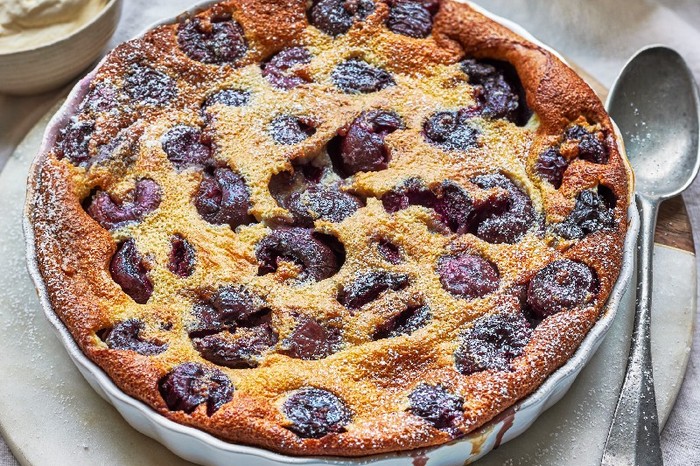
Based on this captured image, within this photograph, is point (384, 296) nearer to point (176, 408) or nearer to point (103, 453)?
point (176, 408)

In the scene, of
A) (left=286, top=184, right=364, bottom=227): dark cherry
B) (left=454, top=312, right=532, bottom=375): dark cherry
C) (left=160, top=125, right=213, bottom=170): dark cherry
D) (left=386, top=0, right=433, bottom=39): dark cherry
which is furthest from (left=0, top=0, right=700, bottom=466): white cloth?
(left=454, top=312, right=532, bottom=375): dark cherry

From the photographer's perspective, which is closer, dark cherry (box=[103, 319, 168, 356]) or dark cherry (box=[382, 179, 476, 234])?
dark cherry (box=[103, 319, 168, 356])

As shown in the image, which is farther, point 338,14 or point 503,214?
point 338,14

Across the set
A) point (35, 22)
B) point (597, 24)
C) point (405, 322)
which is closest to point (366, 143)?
point (405, 322)

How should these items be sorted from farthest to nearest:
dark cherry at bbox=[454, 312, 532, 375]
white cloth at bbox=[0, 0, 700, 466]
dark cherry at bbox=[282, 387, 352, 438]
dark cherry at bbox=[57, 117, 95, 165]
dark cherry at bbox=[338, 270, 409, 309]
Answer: white cloth at bbox=[0, 0, 700, 466]
dark cherry at bbox=[57, 117, 95, 165]
dark cherry at bbox=[338, 270, 409, 309]
dark cherry at bbox=[454, 312, 532, 375]
dark cherry at bbox=[282, 387, 352, 438]

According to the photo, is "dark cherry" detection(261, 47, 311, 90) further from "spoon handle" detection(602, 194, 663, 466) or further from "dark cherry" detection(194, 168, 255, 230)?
"spoon handle" detection(602, 194, 663, 466)

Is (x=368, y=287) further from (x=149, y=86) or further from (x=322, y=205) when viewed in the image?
(x=149, y=86)

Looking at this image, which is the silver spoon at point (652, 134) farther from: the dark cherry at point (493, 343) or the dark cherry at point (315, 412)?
the dark cherry at point (315, 412)
